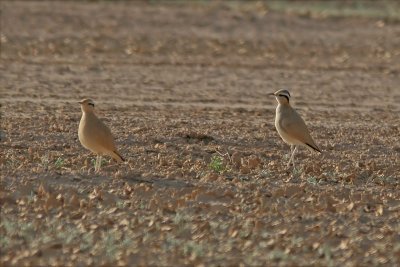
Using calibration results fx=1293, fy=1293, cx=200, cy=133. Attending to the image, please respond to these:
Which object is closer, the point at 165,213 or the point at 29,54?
the point at 165,213

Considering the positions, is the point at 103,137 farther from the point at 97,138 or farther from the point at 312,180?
the point at 312,180

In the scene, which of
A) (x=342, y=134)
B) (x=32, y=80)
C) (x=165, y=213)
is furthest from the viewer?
(x=32, y=80)

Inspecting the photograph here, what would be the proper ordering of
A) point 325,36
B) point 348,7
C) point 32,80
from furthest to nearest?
1. point 348,7
2. point 325,36
3. point 32,80

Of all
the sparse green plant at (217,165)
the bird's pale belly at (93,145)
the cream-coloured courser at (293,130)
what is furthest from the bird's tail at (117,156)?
the cream-coloured courser at (293,130)

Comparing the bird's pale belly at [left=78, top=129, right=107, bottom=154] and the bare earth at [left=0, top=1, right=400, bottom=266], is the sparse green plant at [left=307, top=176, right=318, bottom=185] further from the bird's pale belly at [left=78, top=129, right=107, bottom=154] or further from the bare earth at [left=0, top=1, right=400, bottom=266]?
the bird's pale belly at [left=78, top=129, right=107, bottom=154]

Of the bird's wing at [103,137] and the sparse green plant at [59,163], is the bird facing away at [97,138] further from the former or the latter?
the sparse green plant at [59,163]

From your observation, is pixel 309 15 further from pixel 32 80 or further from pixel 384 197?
pixel 384 197

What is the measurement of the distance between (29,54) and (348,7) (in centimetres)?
1261

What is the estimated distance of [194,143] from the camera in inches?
529

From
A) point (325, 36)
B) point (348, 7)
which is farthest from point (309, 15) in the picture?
point (348, 7)

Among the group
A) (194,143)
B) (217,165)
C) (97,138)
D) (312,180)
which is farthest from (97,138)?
(194,143)

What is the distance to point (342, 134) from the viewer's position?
577 inches

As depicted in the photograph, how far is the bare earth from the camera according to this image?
8.96 metres

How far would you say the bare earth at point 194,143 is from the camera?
8.96 metres
